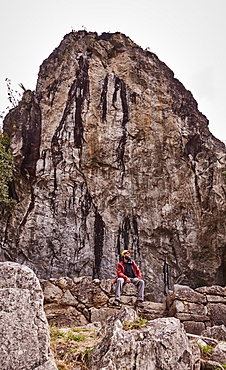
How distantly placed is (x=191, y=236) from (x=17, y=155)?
10.3 metres

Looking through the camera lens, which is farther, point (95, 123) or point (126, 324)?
point (95, 123)

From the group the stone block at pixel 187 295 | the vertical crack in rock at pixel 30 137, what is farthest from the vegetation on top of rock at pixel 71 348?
the vertical crack in rock at pixel 30 137

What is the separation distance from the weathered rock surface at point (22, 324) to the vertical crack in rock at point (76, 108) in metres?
13.7

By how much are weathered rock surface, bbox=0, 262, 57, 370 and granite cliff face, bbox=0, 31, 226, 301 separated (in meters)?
10.8

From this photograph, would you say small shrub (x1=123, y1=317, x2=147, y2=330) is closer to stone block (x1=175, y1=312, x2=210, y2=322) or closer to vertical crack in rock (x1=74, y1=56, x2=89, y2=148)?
stone block (x1=175, y1=312, x2=210, y2=322)

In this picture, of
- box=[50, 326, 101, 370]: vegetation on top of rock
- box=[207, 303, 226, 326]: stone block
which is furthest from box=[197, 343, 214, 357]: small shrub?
box=[207, 303, 226, 326]: stone block

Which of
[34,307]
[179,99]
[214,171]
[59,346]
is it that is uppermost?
[179,99]

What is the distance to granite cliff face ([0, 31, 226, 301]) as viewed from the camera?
15531 mm

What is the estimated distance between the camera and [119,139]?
17812 millimetres

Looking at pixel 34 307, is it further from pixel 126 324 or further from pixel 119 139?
pixel 119 139

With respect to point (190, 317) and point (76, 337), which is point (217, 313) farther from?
point (76, 337)

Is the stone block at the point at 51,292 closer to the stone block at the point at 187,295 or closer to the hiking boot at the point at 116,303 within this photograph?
the hiking boot at the point at 116,303

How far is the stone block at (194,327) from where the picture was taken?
8414mm

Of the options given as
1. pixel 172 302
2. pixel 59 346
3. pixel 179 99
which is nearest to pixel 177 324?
pixel 59 346
